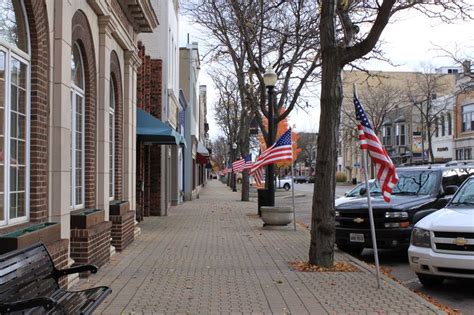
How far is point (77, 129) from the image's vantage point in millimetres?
9211

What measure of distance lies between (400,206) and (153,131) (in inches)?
297

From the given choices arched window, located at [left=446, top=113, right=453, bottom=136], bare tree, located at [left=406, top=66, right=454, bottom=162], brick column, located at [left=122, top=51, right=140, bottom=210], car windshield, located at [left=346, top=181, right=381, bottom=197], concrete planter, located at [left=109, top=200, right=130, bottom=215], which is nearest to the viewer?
concrete planter, located at [left=109, top=200, right=130, bottom=215]

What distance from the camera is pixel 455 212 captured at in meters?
8.30

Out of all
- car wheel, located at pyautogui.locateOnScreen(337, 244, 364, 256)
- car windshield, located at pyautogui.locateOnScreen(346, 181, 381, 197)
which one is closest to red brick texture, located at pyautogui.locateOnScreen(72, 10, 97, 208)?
car wheel, located at pyautogui.locateOnScreen(337, 244, 364, 256)

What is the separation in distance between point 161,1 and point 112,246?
1307cm

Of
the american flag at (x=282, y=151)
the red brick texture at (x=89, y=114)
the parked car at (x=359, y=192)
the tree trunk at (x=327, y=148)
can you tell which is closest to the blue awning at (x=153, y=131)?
the american flag at (x=282, y=151)

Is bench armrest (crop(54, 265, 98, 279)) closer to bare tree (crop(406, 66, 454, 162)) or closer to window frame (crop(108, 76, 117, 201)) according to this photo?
window frame (crop(108, 76, 117, 201))

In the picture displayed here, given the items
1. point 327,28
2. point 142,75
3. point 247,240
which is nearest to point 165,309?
point 327,28

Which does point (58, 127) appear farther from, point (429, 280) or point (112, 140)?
point (429, 280)

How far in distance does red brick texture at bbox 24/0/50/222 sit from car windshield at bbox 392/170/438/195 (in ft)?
25.4

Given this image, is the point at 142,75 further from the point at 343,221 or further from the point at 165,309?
the point at 165,309

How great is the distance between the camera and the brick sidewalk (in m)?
6.64

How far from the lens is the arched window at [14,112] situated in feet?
19.5

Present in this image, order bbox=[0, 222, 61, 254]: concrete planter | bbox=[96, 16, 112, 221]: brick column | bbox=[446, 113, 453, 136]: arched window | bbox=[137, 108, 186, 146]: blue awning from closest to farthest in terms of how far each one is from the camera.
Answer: bbox=[0, 222, 61, 254]: concrete planter → bbox=[96, 16, 112, 221]: brick column → bbox=[137, 108, 186, 146]: blue awning → bbox=[446, 113, 453, 136]: arched window
